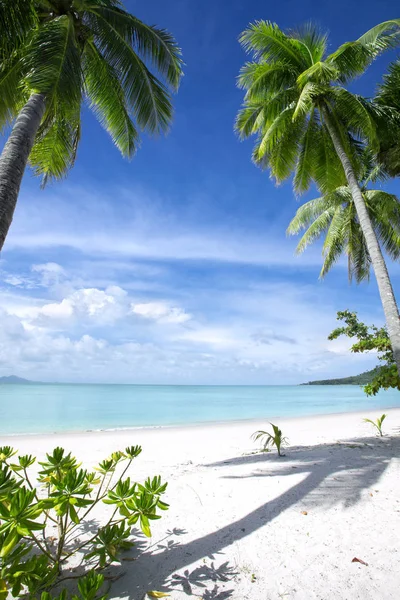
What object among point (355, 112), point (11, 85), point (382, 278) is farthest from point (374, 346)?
point (11, 85)

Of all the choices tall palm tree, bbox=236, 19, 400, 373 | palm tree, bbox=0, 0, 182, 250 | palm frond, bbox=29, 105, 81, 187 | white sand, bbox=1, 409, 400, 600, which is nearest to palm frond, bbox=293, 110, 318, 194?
tall palm tree, bbox=236, 19, 400, 373

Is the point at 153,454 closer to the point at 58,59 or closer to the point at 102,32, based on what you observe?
the point at 58,59

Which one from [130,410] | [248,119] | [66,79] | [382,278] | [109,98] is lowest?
[130,410]

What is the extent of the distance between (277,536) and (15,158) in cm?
526

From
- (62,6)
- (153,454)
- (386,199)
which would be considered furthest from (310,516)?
(386,199)

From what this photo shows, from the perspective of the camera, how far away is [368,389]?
25.2 ft

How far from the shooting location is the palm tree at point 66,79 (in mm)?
4641

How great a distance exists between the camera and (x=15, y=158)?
4016 millimetres

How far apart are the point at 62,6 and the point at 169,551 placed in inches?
343

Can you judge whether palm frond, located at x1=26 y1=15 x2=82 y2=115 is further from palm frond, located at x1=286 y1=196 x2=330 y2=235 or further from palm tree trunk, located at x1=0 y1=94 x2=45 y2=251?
palm frond, located at x1=286 y1=196 x2=330 y2=235

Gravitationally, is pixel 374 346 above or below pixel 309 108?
below

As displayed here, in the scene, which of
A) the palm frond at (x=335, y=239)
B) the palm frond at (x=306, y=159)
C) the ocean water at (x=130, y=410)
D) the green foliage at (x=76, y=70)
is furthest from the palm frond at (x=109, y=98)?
the ocean water at (x=130, y=410)

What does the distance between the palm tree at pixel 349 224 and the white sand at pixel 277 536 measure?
903cm

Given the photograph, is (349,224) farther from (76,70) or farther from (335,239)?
(76,70)
